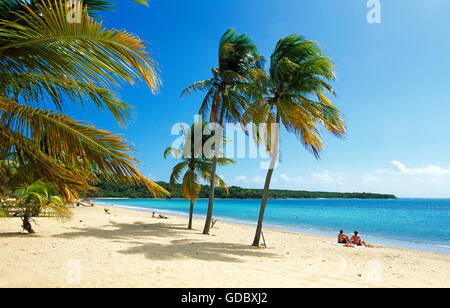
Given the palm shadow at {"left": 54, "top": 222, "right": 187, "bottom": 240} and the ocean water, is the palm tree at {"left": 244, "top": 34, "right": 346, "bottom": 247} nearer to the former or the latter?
the palm shadow at {"left": 54, "top": 222, "right": 187, "bottom": 240}

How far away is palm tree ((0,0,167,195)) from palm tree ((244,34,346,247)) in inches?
263

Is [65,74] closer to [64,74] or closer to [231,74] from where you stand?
[64,74]

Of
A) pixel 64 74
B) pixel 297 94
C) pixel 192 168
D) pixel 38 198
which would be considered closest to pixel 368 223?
pixel 192 168

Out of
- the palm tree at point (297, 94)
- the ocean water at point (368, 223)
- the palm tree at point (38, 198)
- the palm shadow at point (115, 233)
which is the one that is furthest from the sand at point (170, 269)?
the ocean water at point (368, 223)

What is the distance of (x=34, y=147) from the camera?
9.53 feet

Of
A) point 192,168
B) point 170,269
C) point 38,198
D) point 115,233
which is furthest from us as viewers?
point 192,168

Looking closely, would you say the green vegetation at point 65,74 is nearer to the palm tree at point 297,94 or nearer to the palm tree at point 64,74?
the palm tree at point 64,74

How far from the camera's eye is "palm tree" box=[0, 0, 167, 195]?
2543 mm

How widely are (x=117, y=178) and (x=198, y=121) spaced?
12.1 metres

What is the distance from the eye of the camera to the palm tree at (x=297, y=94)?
8.51 m

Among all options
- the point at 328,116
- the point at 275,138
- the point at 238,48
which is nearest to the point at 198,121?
the point at 238,48

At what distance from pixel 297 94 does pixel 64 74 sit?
290 inches

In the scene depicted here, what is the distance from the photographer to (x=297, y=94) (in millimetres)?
8914

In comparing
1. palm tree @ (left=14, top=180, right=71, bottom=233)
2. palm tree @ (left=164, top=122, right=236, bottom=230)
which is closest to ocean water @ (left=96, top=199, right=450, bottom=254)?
palm tree @ (left=164, top=122, right=236, bottom=230)
